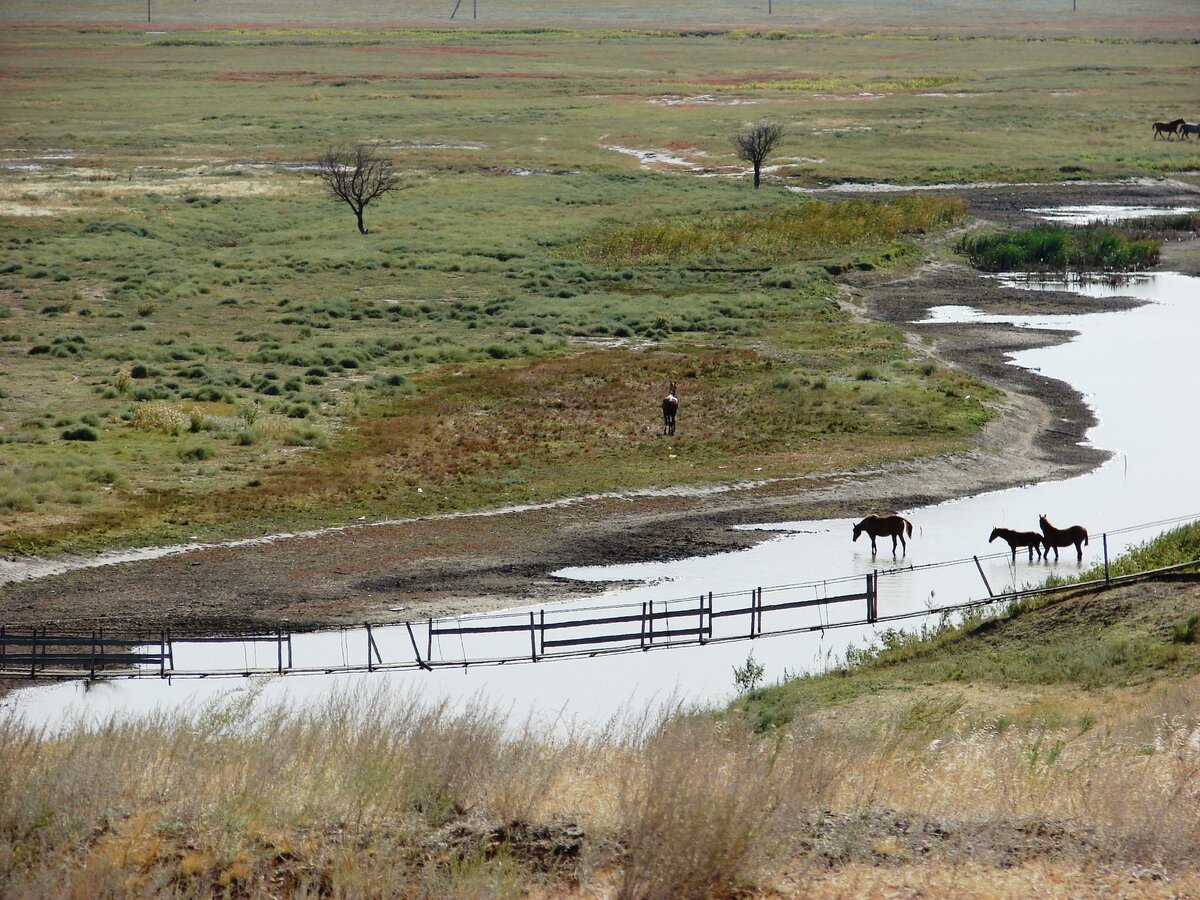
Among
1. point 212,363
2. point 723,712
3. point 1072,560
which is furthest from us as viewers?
point 212,363

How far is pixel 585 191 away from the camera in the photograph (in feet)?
245

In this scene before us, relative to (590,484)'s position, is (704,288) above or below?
above

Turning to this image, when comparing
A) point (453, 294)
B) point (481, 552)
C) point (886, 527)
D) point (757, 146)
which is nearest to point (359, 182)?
point (453, 294)

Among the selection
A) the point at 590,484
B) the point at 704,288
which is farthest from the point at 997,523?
the point at 704,288

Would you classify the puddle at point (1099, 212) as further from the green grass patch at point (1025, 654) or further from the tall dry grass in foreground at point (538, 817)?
the tall dry grass in foreground at point (538, 817)

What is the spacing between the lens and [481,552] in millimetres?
24203

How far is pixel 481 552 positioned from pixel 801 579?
5501 millimetres

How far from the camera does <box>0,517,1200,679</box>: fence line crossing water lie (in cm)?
1834

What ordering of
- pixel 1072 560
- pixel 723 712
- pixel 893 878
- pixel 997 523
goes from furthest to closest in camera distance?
pixel 997 523, pixel 1072 560, pixel 723 712, pixel 893 878

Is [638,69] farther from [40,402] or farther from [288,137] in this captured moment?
[40,402]

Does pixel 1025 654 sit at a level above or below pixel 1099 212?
below

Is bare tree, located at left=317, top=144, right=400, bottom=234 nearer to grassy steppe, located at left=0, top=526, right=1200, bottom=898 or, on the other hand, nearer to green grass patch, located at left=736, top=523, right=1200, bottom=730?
green grass patch, located at left=736, top=523, right=1200, bottom=730

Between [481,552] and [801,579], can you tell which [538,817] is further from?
[481,552]

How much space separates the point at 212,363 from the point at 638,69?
12381cm
